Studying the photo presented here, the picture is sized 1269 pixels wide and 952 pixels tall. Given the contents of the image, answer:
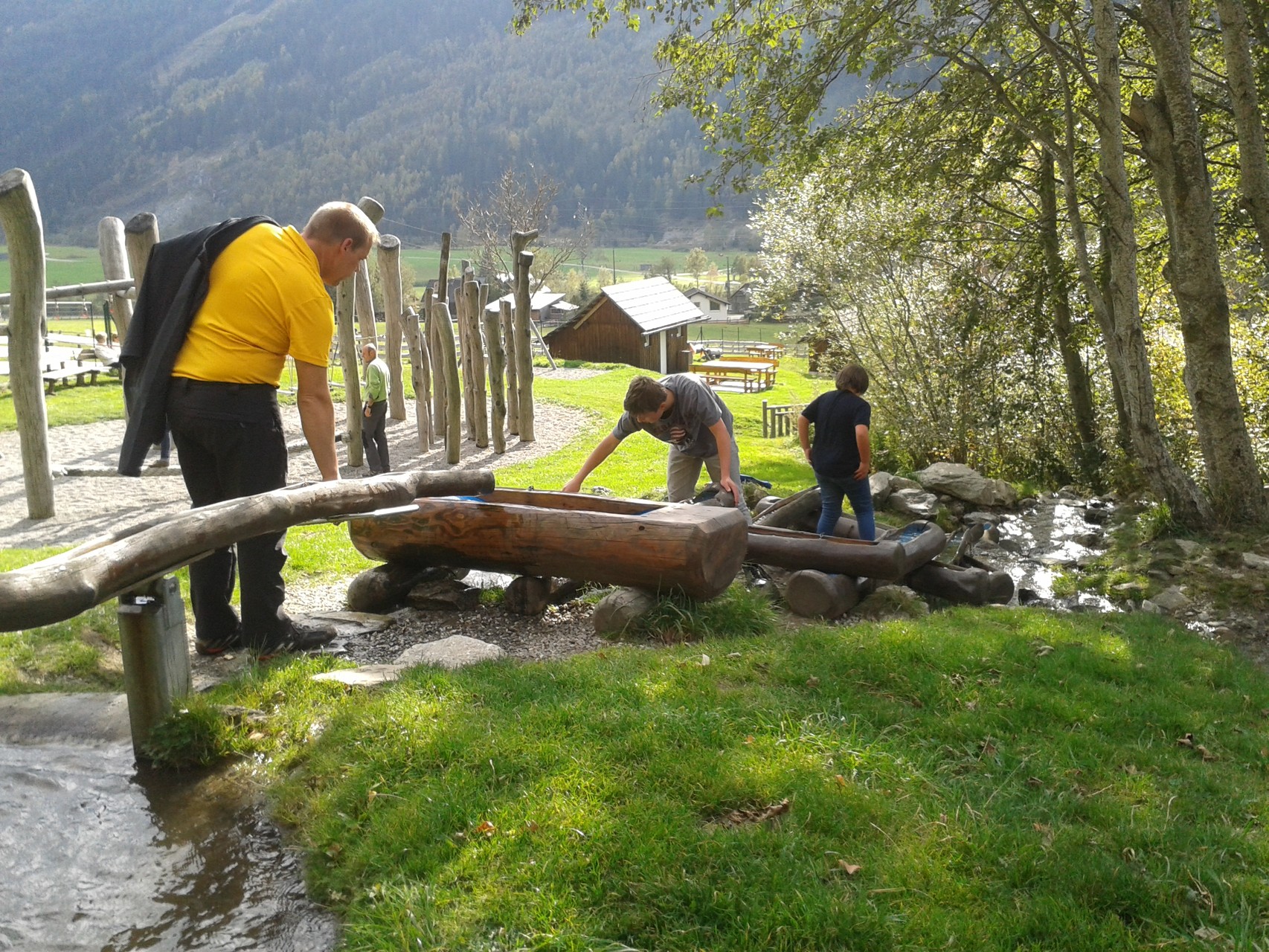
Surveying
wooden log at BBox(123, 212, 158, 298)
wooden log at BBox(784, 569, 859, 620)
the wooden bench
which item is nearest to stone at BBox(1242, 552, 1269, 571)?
wooden log at BBox(784, 569, 859, 620)

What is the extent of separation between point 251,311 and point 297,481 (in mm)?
6595

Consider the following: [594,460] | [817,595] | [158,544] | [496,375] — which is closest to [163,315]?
[158,544]

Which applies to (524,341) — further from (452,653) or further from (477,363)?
(452,653)

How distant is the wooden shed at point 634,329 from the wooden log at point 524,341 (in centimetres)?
2107

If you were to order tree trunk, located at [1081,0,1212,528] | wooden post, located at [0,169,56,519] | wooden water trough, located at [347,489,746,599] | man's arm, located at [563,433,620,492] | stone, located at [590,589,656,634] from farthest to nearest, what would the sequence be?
tree trunk, located at [1081,0,1212,528] < wooden post, located at [0,169,56,519] < man's arm, located at [563,433,620,492] < stone, located at [590,589,656,634] < wooden water trough, located at [347,489,746,599]

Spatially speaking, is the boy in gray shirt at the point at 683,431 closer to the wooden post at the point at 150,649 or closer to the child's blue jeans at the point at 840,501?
the child's blue jeans at the point at 840,501

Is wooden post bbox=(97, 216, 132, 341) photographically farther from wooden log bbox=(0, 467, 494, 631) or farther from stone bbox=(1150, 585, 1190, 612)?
stone bbox=(1150, 585, 1190, 612)

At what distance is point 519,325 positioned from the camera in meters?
15.5

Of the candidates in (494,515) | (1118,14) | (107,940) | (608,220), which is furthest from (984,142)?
(608,220)

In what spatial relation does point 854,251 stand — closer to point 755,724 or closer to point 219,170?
point 755,724

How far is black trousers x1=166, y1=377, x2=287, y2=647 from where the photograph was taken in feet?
14.5

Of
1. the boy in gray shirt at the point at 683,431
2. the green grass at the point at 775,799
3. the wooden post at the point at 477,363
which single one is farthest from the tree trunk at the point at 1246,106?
the wooden post at the point at 477,363

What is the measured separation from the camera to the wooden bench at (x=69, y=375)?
21103 mm

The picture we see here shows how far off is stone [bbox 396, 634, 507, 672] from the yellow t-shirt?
1542 mm
